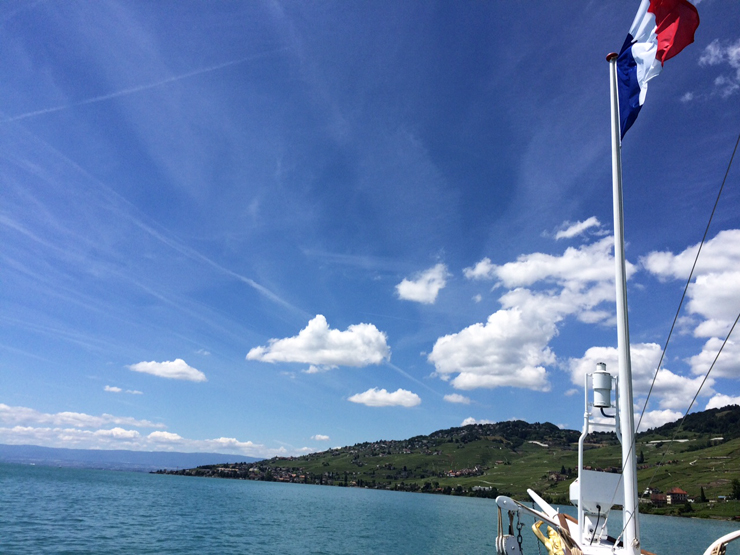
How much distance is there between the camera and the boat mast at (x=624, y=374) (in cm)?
1199

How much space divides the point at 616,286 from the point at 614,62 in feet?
23.1

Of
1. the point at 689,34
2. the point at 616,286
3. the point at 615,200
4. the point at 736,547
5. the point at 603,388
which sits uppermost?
the point at 689,34

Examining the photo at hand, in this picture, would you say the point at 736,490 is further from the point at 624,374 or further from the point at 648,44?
the point at 648,44

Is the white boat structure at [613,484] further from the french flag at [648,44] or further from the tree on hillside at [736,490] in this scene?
the tree on hillside at [736,490]

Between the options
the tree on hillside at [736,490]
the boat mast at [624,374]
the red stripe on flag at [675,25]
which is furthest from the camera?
the tree on hillside at [736,490]

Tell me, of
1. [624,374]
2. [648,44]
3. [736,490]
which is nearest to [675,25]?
[648,44]

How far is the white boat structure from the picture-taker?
1204cm

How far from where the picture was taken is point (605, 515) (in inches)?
593

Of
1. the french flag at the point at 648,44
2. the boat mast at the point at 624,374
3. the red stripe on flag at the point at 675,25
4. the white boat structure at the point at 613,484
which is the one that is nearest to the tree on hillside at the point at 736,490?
the white boat structure at the point at 613,484

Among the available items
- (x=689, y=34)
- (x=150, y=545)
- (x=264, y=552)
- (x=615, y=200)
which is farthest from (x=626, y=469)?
(x=150, y=545)

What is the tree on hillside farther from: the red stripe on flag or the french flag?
the red stripe on flag

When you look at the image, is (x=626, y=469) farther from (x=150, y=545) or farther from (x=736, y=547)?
(x=736, y=547)

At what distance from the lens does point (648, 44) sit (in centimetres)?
1361

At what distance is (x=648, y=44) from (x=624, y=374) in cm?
935
